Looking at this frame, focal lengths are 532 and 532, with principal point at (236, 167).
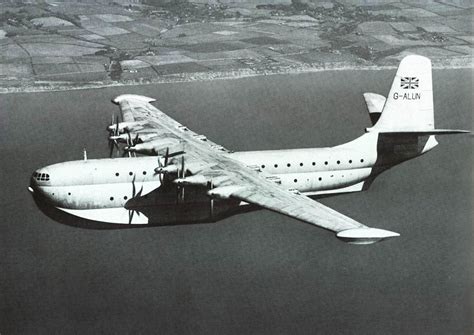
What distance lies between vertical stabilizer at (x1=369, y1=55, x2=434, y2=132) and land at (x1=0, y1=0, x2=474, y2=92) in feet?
65.0

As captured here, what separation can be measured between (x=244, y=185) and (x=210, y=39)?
34.3m

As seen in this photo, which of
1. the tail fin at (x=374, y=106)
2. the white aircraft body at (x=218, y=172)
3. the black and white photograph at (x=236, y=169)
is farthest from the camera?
the tail fin at (x=374, y=106)

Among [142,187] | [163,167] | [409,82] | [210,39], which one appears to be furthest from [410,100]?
[210,39]

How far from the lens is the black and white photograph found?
27.6 metres

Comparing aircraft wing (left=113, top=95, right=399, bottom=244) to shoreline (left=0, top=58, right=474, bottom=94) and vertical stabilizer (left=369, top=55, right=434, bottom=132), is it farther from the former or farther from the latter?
shoreline (left=0, top=58, right=474, bottom=94)

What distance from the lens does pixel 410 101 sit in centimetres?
3662

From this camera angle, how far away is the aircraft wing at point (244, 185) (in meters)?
22.5

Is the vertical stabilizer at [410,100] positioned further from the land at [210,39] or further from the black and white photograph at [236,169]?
the land at [210,39]

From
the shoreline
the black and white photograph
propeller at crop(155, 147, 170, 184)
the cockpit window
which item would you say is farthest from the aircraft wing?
the shoreline

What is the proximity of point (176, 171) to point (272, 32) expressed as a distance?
34701 mm

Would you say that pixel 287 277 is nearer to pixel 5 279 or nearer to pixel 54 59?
pixel 5 279

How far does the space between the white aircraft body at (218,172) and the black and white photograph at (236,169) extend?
0.43 feet

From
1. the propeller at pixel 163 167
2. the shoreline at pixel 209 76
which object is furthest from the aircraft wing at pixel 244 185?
the shoreline at pixel 209 76

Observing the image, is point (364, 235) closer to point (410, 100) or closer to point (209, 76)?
point (410, 100)
